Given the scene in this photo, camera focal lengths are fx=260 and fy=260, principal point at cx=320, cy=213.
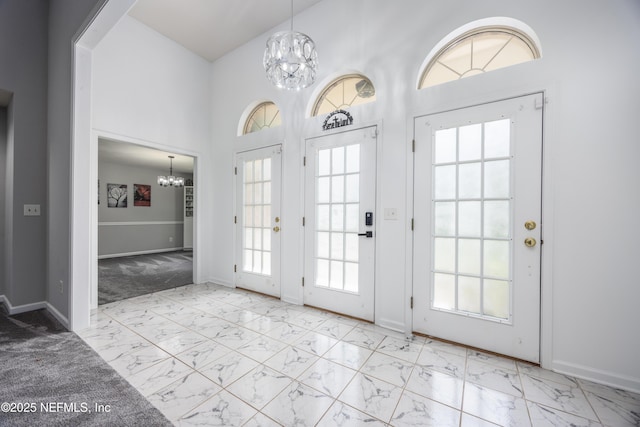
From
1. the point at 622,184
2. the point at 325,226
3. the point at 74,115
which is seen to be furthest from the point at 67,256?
the point at 622,184

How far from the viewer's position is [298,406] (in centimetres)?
151

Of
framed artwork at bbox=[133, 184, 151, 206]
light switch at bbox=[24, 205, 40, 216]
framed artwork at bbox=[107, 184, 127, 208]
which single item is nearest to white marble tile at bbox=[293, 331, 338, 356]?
light switch at bbox=[24, 205, 40, 216]

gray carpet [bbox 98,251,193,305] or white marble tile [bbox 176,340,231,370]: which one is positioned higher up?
white marble tile [bbox 176,340,231,370]

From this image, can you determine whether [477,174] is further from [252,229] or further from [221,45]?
[221,45]

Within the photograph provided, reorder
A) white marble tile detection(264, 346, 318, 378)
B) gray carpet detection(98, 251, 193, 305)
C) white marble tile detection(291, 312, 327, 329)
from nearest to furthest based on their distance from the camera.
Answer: white marble tile detection(264, 346, 318, 378) → white marble tile detection(291, 312, 327, 329) → gray carpet detection(98, 251, 193, 305)

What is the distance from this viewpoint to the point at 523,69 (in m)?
1.96

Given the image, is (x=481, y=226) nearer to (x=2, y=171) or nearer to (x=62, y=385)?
(x=62, y=385)

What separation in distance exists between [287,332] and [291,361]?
19.3 inches

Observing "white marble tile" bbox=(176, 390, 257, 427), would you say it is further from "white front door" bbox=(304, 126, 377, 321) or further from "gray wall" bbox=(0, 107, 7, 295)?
"gray wall" bbox=(0, 107, 7, 295)

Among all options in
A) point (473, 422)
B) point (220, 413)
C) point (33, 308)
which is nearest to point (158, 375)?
point (220, 413)

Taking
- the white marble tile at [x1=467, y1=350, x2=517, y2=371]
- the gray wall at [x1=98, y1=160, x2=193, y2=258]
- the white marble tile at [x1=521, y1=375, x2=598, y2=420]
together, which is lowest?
the white marble tile at [x1=467, y1=350, x2=517, y2=371]

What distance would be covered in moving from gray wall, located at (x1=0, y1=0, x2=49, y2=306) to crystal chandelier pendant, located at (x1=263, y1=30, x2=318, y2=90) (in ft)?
9.09

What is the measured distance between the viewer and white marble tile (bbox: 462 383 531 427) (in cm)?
142

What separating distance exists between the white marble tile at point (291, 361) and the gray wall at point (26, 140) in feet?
9.85
